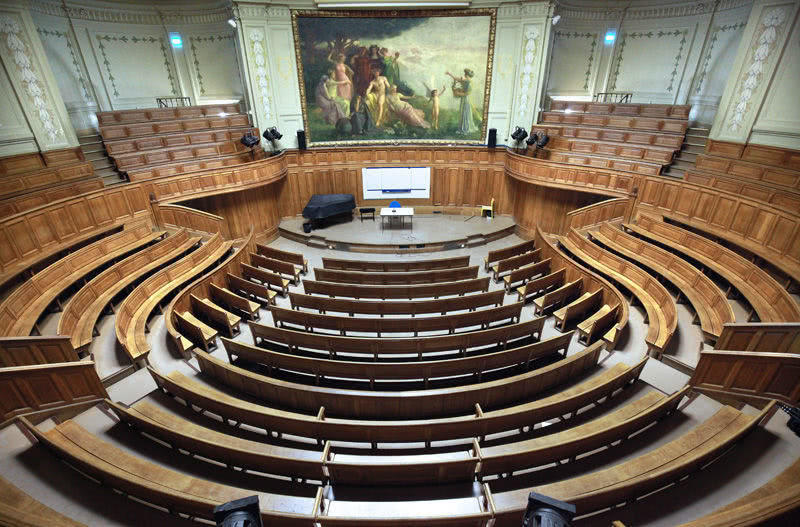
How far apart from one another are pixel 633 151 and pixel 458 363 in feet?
28.3

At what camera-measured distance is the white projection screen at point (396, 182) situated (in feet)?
40.5

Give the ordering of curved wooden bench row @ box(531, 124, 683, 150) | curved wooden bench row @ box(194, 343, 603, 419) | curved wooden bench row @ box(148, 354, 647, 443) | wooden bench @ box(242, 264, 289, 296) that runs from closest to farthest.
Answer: curved wooden bench row @ box(148, 354, 647, 443) < curved wooden bench row @ box(194, 343, 603, 419) < wooden bench @ box(242, 264, 289, 296) < curved wooden bench row @ box(531, 124, 683, 150)

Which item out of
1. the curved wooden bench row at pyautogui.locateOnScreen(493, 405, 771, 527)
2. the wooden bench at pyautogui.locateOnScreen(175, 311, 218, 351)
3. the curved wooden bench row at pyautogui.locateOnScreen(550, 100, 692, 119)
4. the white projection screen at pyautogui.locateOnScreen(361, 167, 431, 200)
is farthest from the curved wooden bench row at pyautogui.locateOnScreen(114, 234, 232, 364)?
the curved wooden bench row at pyautogui.locateOnScreen(550, 100, 692, 119)

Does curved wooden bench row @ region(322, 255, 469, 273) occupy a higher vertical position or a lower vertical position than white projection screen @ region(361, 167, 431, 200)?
lower

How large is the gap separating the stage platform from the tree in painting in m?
2.86

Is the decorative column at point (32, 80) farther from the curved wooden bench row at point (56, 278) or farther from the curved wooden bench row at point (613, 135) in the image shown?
the curved wooden bench row at point (613, 135)

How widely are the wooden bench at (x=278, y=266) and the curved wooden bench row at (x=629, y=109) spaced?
9.89 meters

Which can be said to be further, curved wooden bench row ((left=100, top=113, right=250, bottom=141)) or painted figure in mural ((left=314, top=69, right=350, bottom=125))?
painted figure in mural ((left=314, top=69, right=350, bottom=125))

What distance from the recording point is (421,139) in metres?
12.4

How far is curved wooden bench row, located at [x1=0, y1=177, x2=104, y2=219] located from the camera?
280 inches

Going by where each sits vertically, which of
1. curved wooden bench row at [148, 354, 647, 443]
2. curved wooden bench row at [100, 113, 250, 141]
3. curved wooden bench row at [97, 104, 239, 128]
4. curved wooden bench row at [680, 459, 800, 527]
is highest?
curved wooden bench row at [97, 104, 239, 128]

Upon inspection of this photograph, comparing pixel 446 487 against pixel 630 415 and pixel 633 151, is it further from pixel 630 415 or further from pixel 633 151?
pixel 633 151

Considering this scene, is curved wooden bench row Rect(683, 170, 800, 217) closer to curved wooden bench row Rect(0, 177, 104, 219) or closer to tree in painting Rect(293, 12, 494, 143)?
tree in painting Rect(293, 12, 494, 143)

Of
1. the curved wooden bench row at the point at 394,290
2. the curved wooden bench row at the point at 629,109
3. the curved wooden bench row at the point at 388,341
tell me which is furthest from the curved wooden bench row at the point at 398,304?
the curved wooden bench row at the point at 629,109
